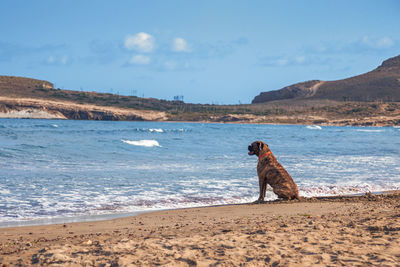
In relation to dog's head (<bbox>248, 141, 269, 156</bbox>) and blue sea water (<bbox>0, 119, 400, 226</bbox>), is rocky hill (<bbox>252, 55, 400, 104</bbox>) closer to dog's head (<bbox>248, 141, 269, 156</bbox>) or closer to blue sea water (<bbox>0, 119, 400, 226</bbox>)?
blue sea water (<bbox>0, 119, 400, 226</bbox>)

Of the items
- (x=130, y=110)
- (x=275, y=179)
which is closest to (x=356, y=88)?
(x=130, y=110)

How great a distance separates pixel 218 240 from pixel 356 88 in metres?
124

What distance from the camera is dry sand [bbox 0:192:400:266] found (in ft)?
13.3

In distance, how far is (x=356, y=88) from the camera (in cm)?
11944

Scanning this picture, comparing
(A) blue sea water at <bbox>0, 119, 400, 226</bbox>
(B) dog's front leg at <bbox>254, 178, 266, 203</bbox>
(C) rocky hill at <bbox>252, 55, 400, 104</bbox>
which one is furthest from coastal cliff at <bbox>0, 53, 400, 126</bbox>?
(B) dog's front leg at <bbox>254, 178, 266, 203</bbox>

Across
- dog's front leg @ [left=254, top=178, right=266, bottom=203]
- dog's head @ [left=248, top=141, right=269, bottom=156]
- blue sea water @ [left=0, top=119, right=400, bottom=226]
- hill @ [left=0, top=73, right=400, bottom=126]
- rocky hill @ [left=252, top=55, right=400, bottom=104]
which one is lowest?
blue sea water @ [left=0, top=119, right=400, bottom=226]

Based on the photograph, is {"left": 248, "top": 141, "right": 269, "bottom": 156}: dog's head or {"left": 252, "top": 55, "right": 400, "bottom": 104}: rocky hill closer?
{"left": 248, "top": 141, "right": 269, "bottom": 156}: dog's head

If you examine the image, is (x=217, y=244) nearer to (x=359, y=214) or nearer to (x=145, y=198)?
(x=359, y=214)

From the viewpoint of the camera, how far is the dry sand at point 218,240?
13.3 ft

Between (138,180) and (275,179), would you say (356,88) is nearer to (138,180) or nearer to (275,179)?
(138,180)

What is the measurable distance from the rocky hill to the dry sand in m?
108

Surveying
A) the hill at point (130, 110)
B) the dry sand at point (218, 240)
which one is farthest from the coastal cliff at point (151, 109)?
the dry sand at point (218, 240)

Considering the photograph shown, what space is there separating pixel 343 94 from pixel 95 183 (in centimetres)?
11576

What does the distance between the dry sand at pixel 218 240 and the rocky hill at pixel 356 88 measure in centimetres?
10828
